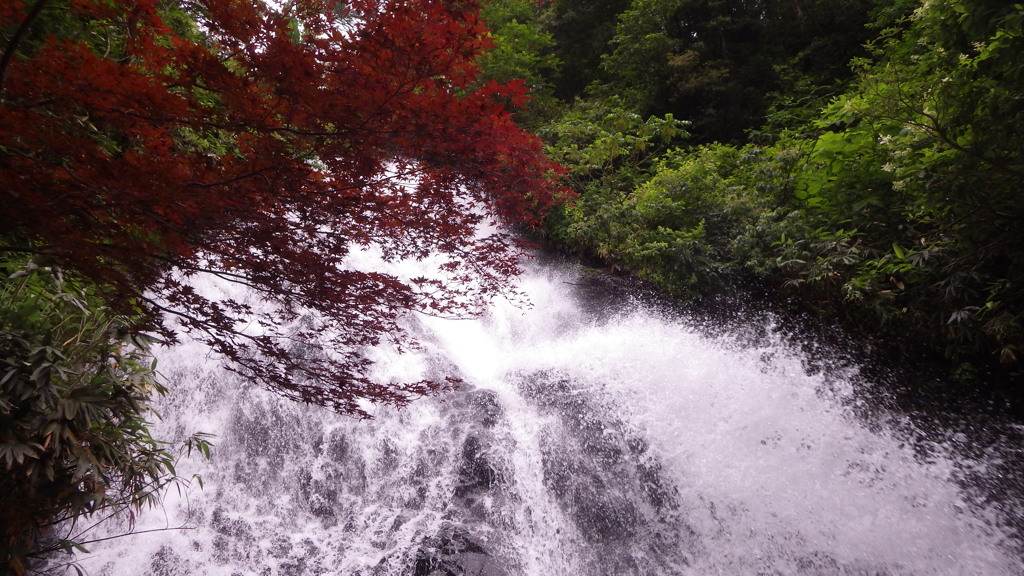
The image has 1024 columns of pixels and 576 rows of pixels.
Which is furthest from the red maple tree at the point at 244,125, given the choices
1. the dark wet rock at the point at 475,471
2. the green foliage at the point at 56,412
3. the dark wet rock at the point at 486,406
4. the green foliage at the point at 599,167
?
the green foliage at the point at 599,167

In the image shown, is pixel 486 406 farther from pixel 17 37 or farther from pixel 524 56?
pixel 524 56

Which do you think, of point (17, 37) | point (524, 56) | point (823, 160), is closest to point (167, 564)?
point (17, 37)

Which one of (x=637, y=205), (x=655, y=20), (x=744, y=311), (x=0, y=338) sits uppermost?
(x=655, y=20)

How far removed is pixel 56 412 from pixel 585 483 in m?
4.40

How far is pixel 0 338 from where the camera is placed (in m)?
2.82

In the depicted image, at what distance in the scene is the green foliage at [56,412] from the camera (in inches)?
107

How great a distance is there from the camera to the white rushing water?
386 centimetres

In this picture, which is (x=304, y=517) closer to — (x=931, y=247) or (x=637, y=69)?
(x=931, y=247)

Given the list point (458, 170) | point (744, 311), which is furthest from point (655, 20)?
point (458, 170)

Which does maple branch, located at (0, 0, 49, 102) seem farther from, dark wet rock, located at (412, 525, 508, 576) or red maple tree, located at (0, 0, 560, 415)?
dark wet rock, located at (412, 525, 508, 576)

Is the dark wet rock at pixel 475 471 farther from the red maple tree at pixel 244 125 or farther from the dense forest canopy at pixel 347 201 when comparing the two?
the red maple tree at pixel 244 125

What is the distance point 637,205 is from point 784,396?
3.64 m

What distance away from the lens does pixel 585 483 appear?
15.7 ft

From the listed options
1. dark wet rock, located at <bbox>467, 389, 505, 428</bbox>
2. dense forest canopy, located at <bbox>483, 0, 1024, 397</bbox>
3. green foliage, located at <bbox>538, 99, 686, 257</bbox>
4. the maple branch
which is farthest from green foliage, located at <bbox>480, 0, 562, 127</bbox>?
the maple branch
